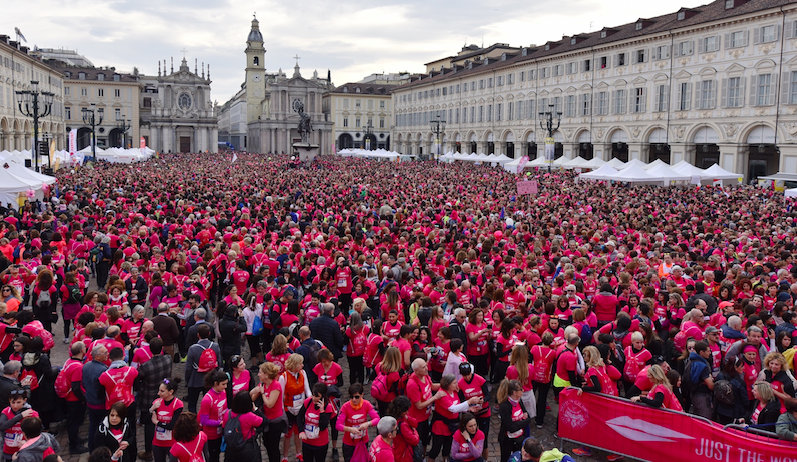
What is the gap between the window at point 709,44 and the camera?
4319 cm

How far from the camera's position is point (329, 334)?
30.0 ft

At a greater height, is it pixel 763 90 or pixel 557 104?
pixel 557 104

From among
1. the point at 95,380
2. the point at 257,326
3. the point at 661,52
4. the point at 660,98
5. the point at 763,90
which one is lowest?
the point at 257,326

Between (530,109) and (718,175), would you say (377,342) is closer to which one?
(718,175)

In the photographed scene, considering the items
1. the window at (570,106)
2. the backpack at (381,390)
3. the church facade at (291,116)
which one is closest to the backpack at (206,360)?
the backpack at (381,390)

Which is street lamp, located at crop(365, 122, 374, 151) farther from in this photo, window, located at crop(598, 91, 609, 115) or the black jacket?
the black jacket

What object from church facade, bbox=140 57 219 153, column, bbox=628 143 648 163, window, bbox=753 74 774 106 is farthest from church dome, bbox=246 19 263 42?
window, bbox=753 74 774 106

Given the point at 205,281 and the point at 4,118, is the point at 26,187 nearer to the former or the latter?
the point at 205,281

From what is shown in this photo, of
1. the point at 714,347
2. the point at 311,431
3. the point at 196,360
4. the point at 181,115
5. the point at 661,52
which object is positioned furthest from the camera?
the point at 181,115

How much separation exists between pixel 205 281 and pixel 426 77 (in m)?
85.1

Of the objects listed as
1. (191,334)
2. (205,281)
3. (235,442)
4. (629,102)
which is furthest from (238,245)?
(629,102)

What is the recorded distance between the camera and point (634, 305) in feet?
34.1

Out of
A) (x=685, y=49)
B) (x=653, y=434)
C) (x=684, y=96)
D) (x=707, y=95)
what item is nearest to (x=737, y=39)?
(x=707, y=95)

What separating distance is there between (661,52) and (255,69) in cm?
9703
